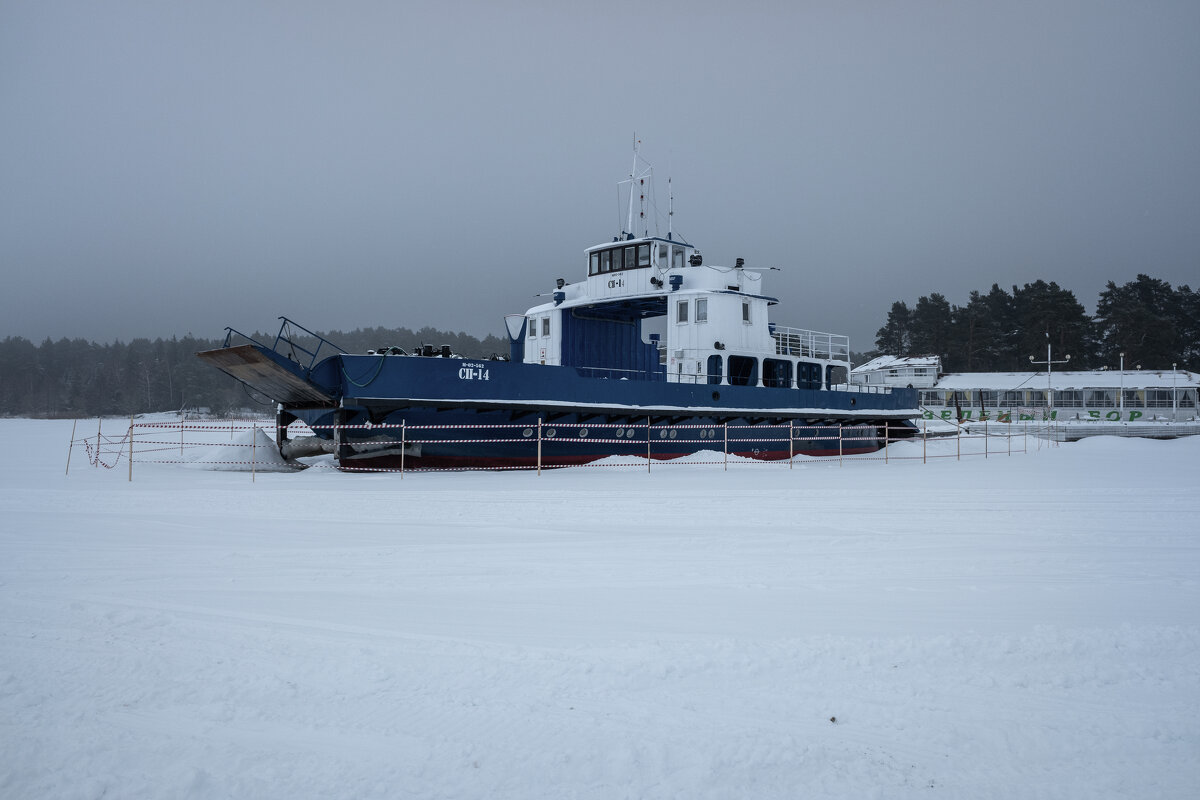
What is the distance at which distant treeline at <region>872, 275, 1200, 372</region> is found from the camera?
5828cm

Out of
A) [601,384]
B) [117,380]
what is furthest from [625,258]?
[117,380]

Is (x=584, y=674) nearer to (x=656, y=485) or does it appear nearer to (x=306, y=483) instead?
(x=656, y=485)

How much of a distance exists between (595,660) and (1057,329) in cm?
6709

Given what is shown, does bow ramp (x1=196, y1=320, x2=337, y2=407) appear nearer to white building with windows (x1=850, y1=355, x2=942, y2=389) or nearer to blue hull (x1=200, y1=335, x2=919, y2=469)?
blue hull (x1=200, y1=335, x2=919, y2=469)

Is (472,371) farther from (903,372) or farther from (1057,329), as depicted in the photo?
(1057,329)

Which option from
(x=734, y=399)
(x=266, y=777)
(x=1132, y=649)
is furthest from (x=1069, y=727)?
(x=734, y=399)

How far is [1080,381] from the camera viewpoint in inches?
1860

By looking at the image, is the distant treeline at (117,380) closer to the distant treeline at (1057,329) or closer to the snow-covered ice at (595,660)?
the distant treeline at (1057,329)

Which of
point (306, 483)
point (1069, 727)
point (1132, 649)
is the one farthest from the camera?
point (306, 483)

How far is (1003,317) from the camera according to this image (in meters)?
64.9

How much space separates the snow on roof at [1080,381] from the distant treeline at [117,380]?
134 ft

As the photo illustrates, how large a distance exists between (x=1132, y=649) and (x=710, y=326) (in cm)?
1444

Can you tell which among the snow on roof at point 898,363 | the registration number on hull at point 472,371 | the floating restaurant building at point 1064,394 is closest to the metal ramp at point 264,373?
the registration number on hull at point 472,371

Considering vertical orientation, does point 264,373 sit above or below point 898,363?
below
